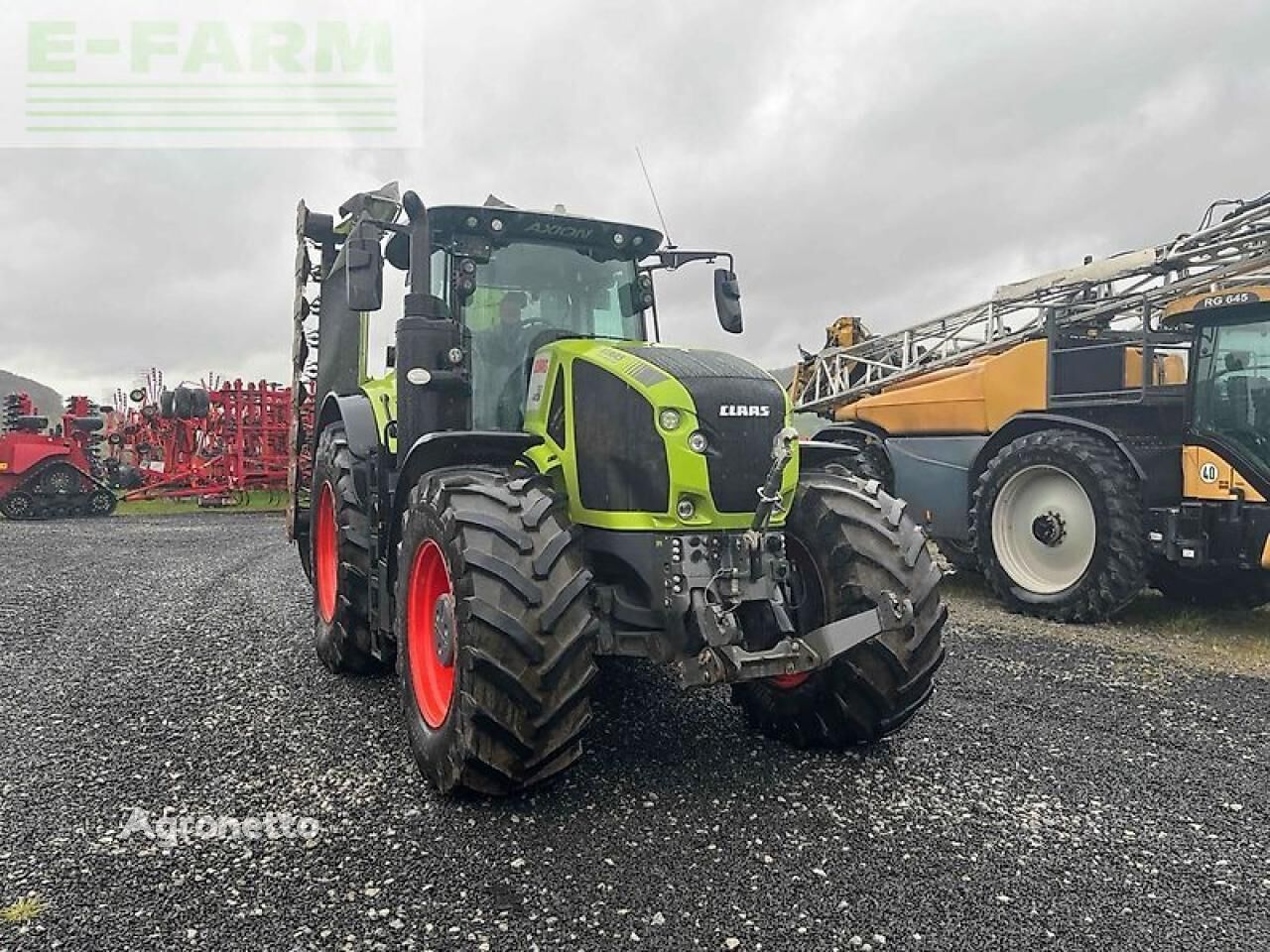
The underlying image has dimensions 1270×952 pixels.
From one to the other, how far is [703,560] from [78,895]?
2.32m

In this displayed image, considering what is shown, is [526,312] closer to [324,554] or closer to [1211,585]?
[324,554]

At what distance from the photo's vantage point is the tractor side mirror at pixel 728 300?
5066mm

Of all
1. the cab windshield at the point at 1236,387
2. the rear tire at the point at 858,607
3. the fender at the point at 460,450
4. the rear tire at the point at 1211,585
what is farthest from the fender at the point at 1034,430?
the fender at the point at 460,450

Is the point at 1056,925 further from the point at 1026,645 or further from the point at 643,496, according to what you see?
the point at 1026,645

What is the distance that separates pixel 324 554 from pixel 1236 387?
666cm

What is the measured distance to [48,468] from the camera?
17.3m

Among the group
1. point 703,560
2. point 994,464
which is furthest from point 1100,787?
point 994,464

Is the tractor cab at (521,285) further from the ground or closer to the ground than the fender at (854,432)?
further from the ground

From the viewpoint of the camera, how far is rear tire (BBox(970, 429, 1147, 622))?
7.09 metres

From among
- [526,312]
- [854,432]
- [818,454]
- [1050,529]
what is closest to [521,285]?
[526,312]

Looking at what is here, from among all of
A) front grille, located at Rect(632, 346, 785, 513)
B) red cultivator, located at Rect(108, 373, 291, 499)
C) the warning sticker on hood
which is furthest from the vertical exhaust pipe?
red cultivator, located at Rect(108, 373, 291, 499)

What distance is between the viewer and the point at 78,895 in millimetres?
2824

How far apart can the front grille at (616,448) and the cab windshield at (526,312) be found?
753 millimetres

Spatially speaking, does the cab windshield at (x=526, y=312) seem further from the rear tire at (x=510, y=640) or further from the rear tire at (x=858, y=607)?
the rear tire at (x=858, y=607)
